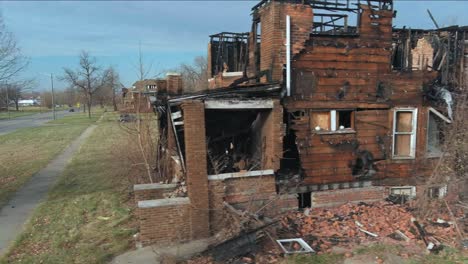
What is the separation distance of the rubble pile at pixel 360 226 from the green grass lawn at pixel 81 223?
4.28 m

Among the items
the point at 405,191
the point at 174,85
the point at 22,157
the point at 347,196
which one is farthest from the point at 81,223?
the point at 22,157

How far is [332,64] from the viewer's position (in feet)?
30.9

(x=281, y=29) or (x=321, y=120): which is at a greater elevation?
(x=281, y=29)

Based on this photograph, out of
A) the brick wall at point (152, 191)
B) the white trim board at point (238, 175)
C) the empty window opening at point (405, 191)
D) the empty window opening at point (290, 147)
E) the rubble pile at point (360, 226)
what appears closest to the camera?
the rubble pile at point (360, 226)

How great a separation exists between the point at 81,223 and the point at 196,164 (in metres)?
4.30

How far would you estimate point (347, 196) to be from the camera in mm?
9828

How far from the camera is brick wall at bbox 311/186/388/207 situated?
9.57m

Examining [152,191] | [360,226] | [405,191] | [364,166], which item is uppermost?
[364,166]

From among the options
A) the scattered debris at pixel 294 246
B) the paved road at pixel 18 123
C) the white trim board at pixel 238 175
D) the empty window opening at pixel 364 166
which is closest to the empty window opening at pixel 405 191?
the empty window opening at pixel 364 166

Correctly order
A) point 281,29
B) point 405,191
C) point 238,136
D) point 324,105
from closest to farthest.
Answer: point 281,29, point 324,105, point 405,191, point 238,136

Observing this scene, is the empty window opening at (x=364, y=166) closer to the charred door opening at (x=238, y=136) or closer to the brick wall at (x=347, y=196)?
the brick wall at (x=347, y=196)

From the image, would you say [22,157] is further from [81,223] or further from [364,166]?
[364,166]

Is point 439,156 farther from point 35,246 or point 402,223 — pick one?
point 35,246

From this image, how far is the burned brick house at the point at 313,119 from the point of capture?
8.15m
